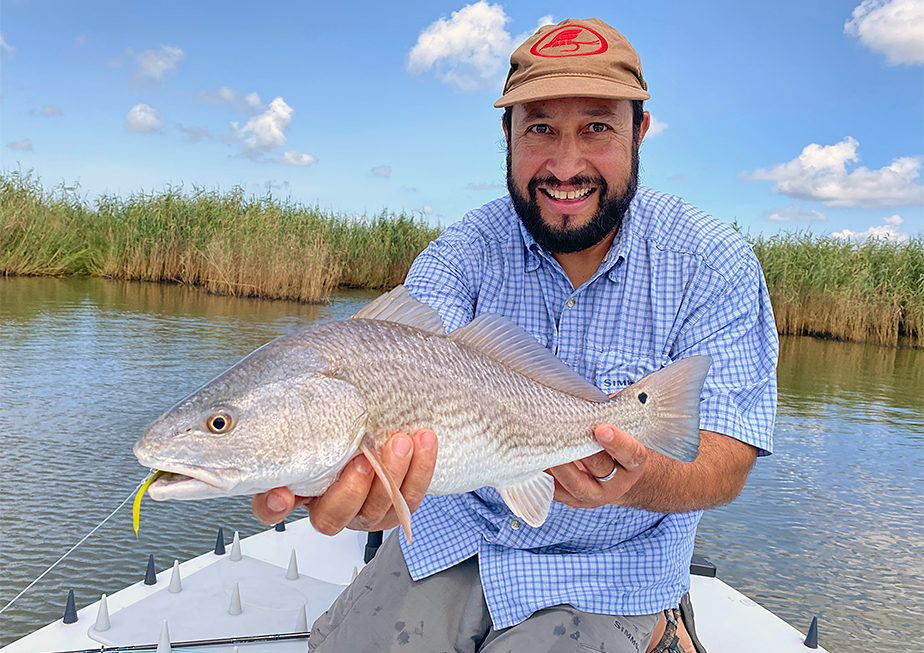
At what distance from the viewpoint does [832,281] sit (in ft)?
49.0

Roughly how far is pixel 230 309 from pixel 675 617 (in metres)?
11.9

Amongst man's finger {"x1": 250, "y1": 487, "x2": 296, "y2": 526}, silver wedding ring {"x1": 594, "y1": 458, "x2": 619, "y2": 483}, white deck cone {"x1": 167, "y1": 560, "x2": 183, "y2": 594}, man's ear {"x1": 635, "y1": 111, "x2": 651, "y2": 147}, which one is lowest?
white deck cone {"x1": 167, "y1": 560, "x2": 183, "y2": 594}

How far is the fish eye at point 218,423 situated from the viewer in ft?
5.01

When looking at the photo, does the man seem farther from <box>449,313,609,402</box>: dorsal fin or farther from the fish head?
the fish head

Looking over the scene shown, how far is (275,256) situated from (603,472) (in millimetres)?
13374

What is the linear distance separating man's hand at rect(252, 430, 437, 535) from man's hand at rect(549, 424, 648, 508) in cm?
45

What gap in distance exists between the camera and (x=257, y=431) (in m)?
1.54

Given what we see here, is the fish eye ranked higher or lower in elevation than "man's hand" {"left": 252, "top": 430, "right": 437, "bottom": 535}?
higher

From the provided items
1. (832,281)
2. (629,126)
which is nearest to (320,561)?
(629,126)

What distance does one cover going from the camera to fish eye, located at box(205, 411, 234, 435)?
5.01 feet

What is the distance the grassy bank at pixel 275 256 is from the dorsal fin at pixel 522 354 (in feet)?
41.7

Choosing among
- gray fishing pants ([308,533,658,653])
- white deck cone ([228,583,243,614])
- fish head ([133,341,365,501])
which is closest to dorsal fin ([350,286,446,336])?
fish head ([133,341,365,501])

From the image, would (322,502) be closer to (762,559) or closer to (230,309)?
(762,559)

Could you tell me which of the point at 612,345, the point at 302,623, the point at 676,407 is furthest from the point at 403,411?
the point at 302,623
